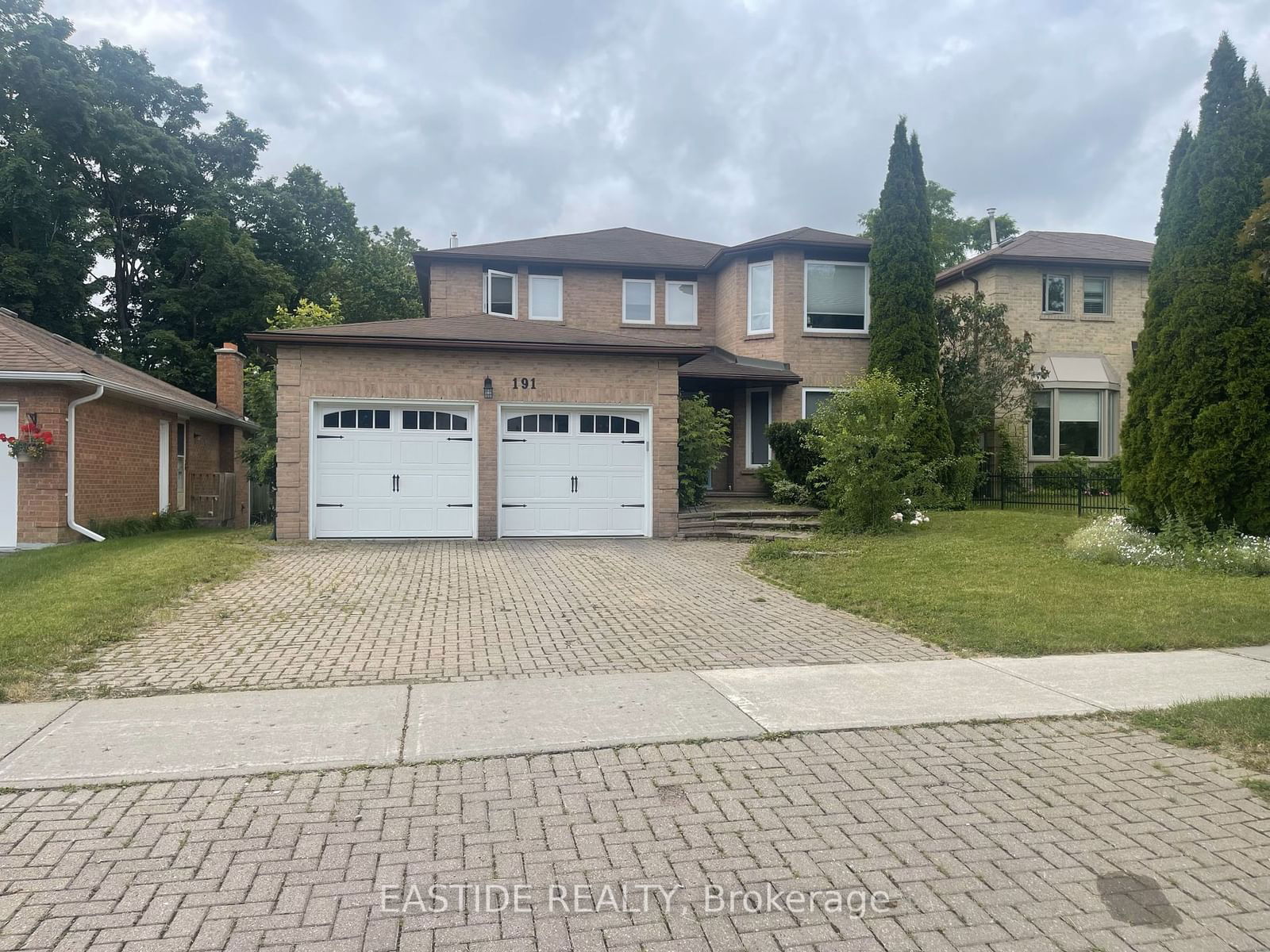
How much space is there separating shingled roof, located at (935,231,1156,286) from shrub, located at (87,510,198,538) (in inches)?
785

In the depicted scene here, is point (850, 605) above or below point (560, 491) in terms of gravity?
below

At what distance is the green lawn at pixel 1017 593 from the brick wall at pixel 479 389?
3691mm

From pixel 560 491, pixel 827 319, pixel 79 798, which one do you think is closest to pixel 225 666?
pixel 79 798

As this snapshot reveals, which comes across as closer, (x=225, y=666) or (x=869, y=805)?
(x=869, y=805)

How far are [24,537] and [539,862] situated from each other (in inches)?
571

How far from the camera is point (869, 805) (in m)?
4.05

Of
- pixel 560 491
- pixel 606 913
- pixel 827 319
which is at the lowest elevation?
pixel 606 913

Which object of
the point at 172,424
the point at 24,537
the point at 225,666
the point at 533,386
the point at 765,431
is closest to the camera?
the point at 225,666

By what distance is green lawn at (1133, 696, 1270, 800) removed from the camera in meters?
4.67

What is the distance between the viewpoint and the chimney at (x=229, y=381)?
2430 centimetres

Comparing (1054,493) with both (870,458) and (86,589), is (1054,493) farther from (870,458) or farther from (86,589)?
(86,589)

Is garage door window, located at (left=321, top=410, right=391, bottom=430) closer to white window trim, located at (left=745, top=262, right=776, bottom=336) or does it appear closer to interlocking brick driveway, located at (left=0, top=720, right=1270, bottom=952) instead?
white window trim, located at (left=745, top=262, right=776, bottom=336)

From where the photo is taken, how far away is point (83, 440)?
15.1 metres

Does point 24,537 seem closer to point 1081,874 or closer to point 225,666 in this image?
point 225,666
